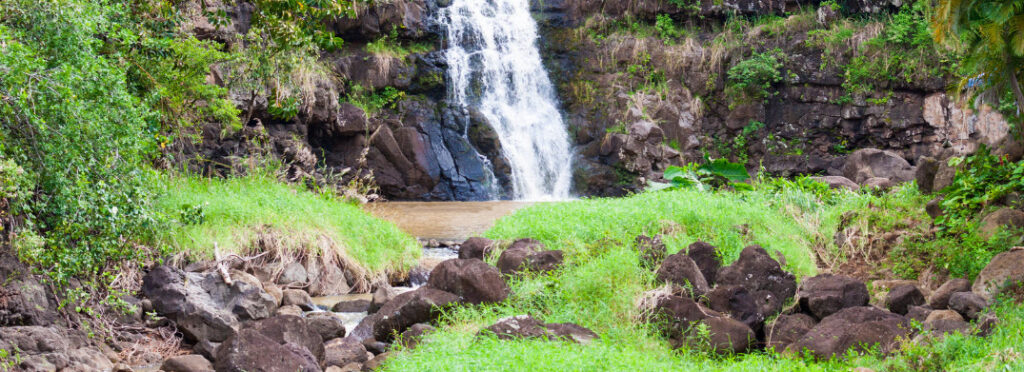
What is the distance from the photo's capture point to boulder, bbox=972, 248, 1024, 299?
6.00m

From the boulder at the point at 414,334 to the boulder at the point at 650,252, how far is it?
7.79ft

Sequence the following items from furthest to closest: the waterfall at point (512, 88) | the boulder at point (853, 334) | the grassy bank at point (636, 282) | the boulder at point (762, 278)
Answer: the waterfall at point (512, 88) → the boulder at point (762, 278) → the boulder at point (853, 334) → the grassy bank at point (636, 282)

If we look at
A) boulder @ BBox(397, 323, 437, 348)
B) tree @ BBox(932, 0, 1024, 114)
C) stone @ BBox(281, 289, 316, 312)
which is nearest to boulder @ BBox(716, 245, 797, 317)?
tree @ BBox(932, 0, 1024, 114)

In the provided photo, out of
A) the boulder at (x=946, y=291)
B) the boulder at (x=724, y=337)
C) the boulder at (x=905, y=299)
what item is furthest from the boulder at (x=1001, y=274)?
the boulder at (x=724, y=337)

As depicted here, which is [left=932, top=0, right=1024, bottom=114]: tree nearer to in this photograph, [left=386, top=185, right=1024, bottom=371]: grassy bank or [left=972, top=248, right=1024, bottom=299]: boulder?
[left=972, top=248, right=1024, bottom=299]: boulder

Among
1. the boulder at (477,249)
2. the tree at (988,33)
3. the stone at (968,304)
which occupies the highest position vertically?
the tree at (988,33)

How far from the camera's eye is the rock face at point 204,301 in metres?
7.11

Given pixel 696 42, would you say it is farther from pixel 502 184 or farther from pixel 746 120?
pixel 502 184

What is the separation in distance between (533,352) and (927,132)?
17075mm

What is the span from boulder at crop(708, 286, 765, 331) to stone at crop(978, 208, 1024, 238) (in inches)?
104

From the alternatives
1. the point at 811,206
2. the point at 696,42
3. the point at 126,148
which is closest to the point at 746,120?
the point at 696,42

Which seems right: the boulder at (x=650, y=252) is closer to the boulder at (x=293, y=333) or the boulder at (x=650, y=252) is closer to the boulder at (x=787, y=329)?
the boulder at (x=787, y=329)

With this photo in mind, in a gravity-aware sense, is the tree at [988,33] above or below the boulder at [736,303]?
above

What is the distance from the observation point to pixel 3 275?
20.0 ft
